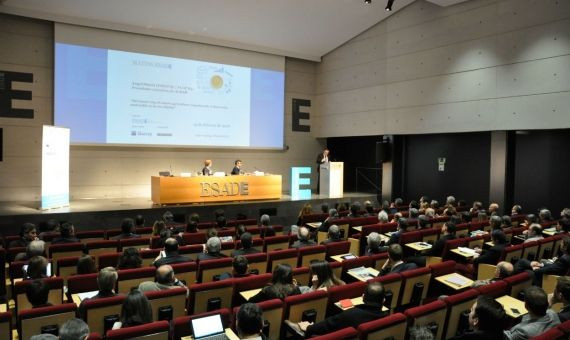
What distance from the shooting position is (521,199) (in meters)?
10.3

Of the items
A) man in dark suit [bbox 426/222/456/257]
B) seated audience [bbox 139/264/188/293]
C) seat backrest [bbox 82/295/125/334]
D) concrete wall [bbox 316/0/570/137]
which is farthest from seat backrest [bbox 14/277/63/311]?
concrete wall [bbox 316/0/570/137]

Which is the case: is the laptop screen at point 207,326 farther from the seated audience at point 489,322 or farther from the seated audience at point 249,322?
the seated audience at point 489,322

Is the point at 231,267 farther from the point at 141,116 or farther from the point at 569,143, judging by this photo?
the point at 569,143

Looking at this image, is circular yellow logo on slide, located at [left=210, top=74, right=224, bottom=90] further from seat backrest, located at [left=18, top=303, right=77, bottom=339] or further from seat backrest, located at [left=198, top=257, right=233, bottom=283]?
seat backrest, located at [left=18, top=303, right=77, bottom=339]

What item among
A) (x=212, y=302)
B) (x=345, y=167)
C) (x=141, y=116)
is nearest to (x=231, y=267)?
(x=212, y=302)

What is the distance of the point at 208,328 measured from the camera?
2.84 metres

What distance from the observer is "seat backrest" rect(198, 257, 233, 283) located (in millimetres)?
4465

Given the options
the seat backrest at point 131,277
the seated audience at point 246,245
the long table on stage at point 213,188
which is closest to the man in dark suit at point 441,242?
the seated audience at point 246,245

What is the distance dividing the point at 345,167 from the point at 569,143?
24.0 ft

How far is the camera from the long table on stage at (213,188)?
957 cm

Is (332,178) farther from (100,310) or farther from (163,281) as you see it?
(100,310)

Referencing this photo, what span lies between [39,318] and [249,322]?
5.01ft

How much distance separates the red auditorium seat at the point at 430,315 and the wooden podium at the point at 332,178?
900cm

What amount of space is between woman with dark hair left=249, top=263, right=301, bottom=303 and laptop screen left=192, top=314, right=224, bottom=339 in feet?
2.20
